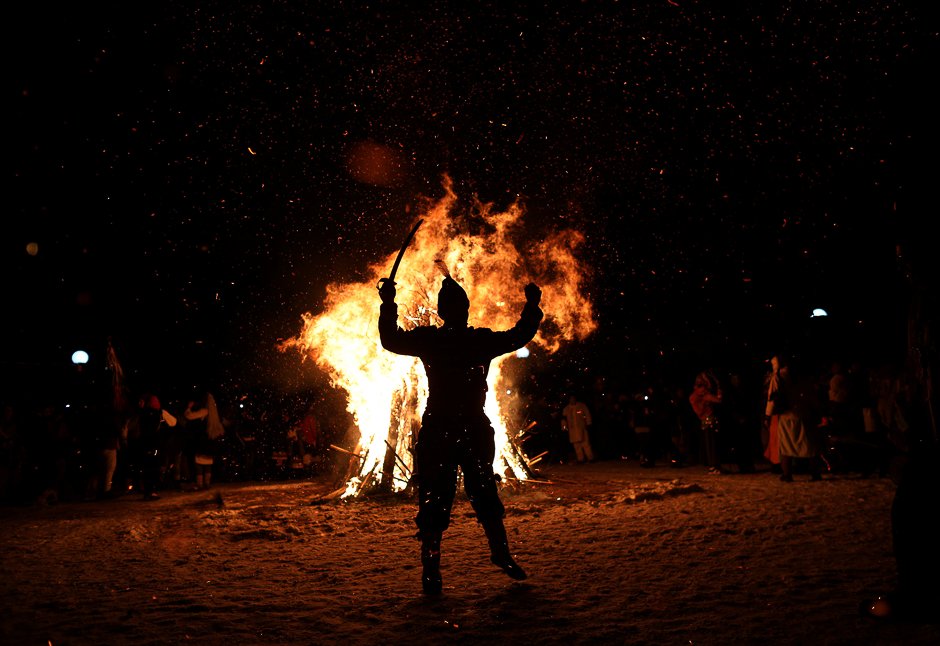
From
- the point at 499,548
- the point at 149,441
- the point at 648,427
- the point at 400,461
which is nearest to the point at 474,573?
the point at 499,548

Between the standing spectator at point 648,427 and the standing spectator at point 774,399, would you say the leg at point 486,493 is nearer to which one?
the standing spectator at point 774,399

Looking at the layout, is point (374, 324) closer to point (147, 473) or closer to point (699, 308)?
point (147, 473)

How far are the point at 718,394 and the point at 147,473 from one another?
29.0 ft

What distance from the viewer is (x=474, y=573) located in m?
5.33

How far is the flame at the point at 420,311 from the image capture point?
10055 millimetres

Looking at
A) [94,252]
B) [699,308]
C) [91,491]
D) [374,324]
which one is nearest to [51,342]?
[94,252]

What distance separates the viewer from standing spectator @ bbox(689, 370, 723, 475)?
11992 millimetres

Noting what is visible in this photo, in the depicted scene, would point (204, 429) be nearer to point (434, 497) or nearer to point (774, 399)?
point (434, 497)

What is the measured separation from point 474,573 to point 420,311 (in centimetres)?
518

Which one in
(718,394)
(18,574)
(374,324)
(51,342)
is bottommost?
(18,574)

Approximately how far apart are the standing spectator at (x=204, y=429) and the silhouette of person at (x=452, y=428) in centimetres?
794

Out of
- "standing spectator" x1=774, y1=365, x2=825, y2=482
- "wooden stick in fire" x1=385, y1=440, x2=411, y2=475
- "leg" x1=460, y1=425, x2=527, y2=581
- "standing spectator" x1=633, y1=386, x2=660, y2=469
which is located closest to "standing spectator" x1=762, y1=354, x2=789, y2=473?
"standing spectator" x1=774, y1=365, x2=825, y2=482

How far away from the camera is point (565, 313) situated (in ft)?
37.1

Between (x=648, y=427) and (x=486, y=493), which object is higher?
(x=648, y=427)
